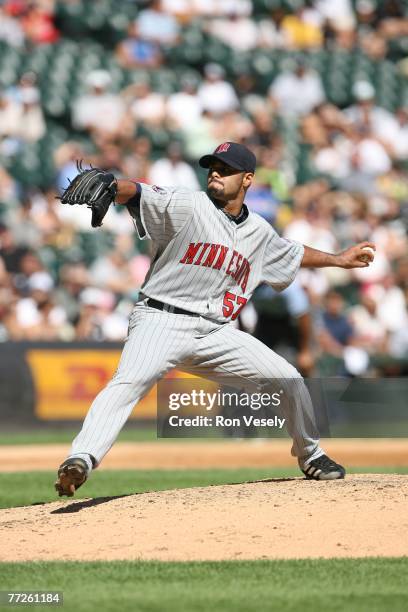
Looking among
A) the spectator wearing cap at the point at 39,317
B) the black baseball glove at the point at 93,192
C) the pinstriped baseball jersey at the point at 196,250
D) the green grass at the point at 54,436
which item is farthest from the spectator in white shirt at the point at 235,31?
the black baseball glove at the point at 93,192

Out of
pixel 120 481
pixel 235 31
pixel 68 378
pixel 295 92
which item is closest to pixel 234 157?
pixel 120 481

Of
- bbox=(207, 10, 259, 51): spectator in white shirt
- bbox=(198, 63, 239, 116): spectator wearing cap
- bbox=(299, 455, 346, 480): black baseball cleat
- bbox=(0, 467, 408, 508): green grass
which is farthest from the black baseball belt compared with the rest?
bbox=(207, 10, 259, 51): spectator in white shirt

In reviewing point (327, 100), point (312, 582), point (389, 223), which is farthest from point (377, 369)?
point (312, 582)

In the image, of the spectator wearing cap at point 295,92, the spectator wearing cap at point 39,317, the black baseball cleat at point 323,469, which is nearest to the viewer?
the black baseball cleat at point 323,469

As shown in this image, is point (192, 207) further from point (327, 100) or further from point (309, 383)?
point (327, 100)

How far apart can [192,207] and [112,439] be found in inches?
47.3

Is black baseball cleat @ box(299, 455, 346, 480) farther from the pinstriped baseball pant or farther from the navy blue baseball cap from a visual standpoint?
the navy blue baseball cap

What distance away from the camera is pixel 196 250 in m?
5.95

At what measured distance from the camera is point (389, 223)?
52.3ft

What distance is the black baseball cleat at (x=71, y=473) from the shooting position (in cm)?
545

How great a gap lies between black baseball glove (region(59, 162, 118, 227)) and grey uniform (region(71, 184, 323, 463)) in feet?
0.90

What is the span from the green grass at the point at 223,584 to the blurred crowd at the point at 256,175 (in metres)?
7.17

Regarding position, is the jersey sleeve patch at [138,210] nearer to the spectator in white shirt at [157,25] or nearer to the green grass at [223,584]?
the green grass at [223,584]

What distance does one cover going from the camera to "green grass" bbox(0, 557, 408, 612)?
4.20 m
